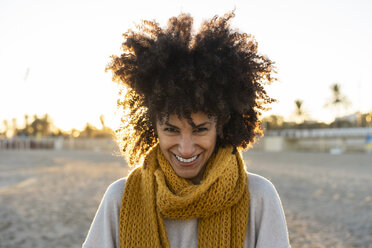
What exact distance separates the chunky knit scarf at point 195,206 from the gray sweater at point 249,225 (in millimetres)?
56

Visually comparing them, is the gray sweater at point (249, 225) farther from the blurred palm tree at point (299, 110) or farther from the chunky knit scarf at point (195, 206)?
the blurred palm tree at point (299, 110)

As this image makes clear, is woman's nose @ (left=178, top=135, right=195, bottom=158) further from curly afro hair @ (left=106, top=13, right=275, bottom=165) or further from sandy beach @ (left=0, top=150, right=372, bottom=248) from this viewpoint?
sandy beach @ (left=0, top=150, right=372, bottom=248)

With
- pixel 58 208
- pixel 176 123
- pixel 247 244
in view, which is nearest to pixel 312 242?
pixel 247 244

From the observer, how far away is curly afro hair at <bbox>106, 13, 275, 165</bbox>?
6.25 ft

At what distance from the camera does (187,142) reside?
1.90 metres

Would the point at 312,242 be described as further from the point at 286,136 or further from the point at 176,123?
the point at 286,136

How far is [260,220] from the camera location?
6.15 feet

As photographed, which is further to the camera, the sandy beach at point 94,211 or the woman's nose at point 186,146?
the sandy beach at point 94,211

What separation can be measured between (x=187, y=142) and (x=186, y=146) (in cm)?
2

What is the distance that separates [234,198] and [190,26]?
0.98 meters

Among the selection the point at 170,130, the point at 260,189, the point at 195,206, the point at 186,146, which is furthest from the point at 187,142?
→ the point at 260,189

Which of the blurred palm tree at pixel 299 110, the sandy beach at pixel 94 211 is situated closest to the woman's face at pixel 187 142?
the sandy beach at pixel 94 211

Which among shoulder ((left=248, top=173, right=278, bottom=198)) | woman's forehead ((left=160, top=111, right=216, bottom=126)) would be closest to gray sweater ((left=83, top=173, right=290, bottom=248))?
shoulder ((left=248, top=173, right=278, bottom=198))

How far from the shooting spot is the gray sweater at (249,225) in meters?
1.83
